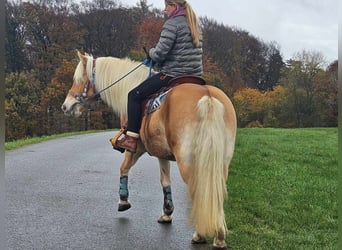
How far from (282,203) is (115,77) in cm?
297

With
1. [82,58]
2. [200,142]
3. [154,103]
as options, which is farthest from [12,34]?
[200,142]

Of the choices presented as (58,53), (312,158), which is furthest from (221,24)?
(312,158)

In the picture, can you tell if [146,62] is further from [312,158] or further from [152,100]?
[312,158]

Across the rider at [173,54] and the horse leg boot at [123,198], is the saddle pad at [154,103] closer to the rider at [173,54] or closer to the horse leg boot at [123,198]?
the rider at [173,54]

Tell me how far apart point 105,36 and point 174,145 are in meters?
44.1

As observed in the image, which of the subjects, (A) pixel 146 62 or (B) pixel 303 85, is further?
(B) pixel 303 85

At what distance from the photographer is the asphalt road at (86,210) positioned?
4.65 meters

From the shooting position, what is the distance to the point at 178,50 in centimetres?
488

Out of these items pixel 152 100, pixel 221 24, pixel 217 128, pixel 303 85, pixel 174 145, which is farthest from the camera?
pixel 221 24

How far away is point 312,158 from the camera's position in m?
11.7

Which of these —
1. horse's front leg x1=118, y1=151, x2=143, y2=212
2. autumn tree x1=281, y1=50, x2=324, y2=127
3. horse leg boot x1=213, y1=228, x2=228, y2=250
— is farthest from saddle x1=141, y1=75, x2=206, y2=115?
autumn tree x1=281, y1=50, x2=324, y2=127

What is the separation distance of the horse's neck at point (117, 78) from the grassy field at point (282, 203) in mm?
2035

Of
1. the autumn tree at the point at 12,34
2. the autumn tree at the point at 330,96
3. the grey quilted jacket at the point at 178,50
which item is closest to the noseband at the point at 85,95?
the autumn tree at the point at 12,34

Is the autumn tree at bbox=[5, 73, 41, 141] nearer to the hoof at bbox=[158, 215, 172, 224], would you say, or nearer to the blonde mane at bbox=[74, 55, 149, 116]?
the blonde mane at bbox=[74, 55, 149, 116]
